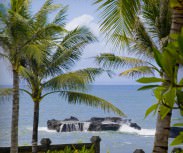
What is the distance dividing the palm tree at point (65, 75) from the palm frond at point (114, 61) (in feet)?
0.92

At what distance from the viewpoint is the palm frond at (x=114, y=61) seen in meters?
6.93

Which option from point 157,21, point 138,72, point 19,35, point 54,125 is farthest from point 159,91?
point 54,125

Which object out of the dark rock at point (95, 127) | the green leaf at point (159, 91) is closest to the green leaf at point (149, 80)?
the green leaf at point (159, 91)

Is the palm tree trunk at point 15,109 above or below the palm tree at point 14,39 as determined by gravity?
below

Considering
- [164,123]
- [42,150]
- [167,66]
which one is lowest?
[42,150]

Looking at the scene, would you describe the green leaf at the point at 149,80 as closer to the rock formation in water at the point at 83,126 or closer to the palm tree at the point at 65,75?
the palm tree at the point at 65,75

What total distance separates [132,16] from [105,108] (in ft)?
12.4

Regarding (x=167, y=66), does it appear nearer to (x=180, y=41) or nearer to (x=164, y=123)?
(x=180, y=41)

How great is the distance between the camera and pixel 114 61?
7.01 m

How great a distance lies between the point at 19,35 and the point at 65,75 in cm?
169

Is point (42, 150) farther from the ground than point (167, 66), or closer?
closer

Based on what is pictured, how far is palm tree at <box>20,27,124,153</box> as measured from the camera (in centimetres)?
632

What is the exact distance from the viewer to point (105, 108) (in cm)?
627

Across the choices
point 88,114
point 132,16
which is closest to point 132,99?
point 88,114
